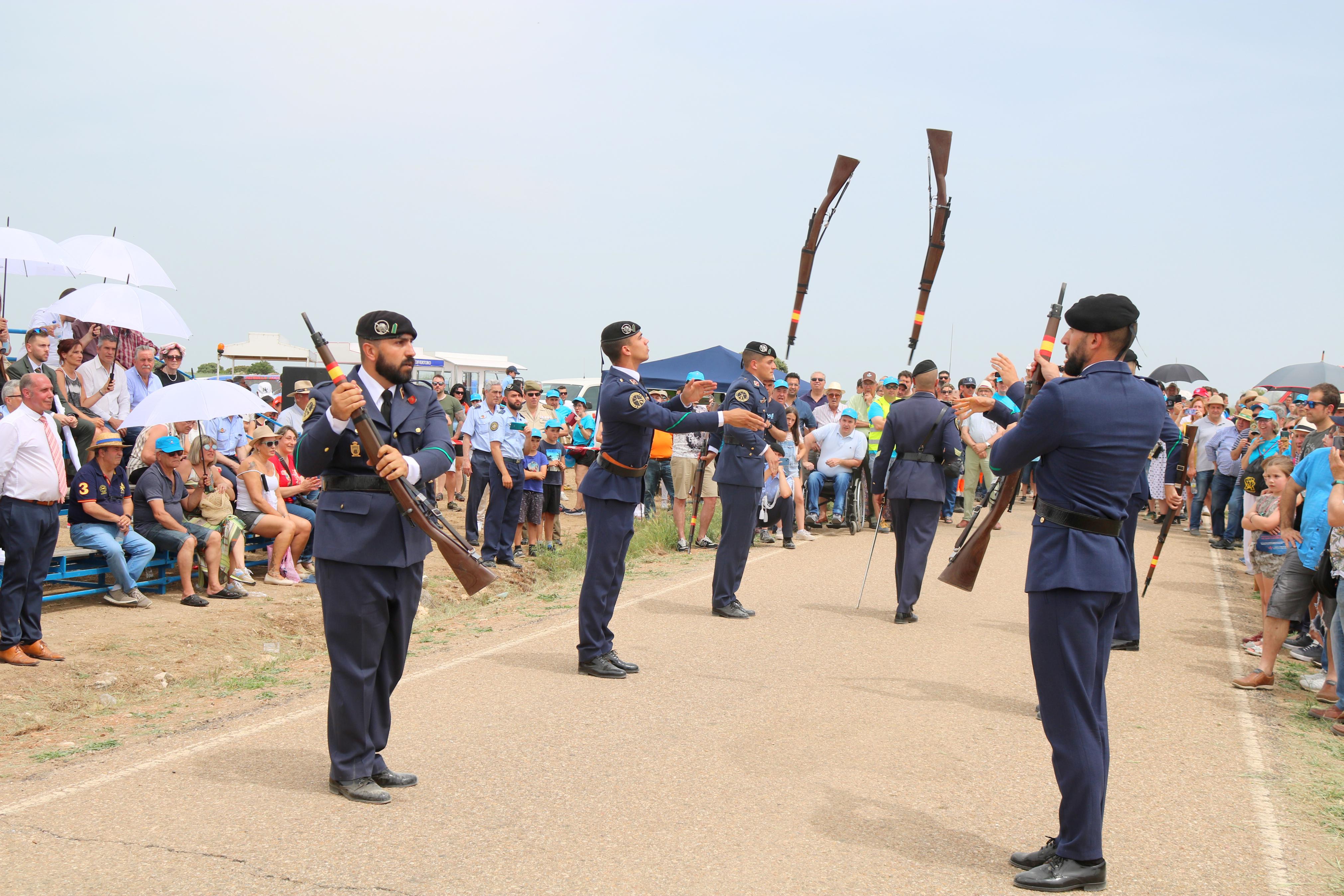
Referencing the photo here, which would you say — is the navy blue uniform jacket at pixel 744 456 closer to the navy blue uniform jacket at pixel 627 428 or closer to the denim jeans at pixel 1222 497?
the navy blue uniform jacket at pixel 627 428

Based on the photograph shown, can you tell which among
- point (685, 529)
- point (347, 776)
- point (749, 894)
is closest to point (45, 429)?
point (347, 776)

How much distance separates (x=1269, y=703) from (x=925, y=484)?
10.9ft

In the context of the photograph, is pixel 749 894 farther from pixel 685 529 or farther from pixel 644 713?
pixel 685 529

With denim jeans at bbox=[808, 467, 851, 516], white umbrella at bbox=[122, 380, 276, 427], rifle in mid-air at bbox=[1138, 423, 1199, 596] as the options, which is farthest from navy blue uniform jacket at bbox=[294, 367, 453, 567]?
denim jeans at bbox=[808, 467, 851, 516]

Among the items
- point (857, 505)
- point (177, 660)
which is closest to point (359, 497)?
point (177, 660)

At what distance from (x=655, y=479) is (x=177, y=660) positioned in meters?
10.6

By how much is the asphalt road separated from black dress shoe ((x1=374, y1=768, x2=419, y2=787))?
0.07 m

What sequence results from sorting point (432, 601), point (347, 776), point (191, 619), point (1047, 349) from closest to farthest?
point (347, 776)
point (1047, 349)
point (191, 619)
point (432, 601)

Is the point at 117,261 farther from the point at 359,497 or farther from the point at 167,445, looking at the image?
the point at 359,497

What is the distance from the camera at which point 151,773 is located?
4.96m

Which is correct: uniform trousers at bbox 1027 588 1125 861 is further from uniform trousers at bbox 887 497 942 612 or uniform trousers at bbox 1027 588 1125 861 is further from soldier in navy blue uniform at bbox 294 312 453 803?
uniform trousers at bbox 887 497 942 612

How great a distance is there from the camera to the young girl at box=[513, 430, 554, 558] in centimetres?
1373

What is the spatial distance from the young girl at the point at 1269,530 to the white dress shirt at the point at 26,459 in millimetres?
9175

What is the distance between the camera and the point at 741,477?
9.59 metres
